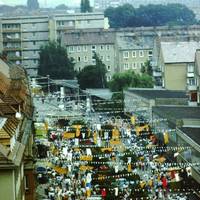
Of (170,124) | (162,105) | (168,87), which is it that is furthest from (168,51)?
(170,124)

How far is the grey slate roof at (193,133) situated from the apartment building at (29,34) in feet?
124

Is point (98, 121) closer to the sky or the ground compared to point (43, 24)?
closer to the ground

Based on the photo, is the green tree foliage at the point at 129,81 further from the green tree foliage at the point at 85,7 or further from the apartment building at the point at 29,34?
the green tree foliage at the point at 85,7

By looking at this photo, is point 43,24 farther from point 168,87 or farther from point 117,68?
point 168,87

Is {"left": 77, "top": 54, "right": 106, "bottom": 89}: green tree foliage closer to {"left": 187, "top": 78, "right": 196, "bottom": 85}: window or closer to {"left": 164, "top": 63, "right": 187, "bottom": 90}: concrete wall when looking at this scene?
{"left": 164, "top": 63, "right": 187, "bottom": 90}: concrete wall

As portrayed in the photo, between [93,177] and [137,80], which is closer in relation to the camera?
[93,177]

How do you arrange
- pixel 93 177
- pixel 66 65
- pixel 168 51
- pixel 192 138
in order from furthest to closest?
pixel 66 65, pixel 168 51, pixel 192 138, pixel 93 177

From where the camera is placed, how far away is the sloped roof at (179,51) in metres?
52.0

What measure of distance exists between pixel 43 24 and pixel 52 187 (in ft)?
149

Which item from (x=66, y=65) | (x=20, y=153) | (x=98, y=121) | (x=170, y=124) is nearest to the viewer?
(x=20, y=153)

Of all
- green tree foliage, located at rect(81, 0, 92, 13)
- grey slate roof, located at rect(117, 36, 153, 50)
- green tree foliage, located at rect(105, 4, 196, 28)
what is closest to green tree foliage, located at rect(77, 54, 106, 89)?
grey slate roof, located at rect(117, 36, 153, 50)

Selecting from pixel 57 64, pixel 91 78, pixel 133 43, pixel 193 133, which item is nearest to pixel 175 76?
pixel 91 78

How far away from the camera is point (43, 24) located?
70625 mm

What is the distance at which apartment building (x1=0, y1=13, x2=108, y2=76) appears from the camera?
68438 mm
